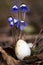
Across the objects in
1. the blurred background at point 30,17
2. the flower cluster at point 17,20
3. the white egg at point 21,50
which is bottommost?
the blurred background at point 30,17

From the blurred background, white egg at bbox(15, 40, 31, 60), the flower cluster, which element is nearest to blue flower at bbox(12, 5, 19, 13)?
the flower cluster

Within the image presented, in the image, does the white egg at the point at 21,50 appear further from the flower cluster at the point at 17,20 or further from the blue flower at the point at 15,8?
the blue flower at the point at 15,8


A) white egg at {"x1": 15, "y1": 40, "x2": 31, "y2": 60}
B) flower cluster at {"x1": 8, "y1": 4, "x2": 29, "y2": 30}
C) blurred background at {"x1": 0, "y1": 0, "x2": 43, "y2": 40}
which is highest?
flower cluster at {"x1": 8, "y1": 4, "x2": 29, "y2": 30}

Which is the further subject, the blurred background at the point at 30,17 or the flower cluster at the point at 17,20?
the blurred background at the point at 30,17

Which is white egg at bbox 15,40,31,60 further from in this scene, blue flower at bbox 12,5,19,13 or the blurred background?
the blurred background

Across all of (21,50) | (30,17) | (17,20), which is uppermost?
(17,20)

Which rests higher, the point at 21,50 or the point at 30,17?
the point at 21,50

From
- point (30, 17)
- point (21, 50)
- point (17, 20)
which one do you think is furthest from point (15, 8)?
point (30, 17)

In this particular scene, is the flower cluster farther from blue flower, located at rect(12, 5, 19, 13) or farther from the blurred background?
the blurred background

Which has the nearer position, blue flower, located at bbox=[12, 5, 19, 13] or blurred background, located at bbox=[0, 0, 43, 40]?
blue flower, located at bbox=[12, 5, 19, 13]

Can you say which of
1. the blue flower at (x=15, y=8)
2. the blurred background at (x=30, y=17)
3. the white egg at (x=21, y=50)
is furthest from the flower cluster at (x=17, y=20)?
the blurred background at (x=30, y=17)

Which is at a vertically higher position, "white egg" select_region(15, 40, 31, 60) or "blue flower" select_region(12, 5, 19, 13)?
"blue flower" select_region(12, 5, 19, 13)

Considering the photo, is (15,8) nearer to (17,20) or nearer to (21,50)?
(17,20)
